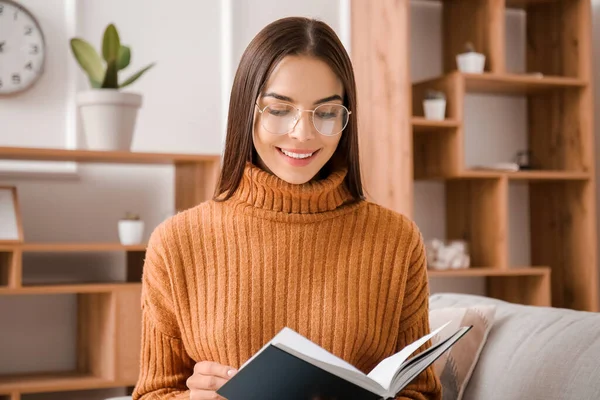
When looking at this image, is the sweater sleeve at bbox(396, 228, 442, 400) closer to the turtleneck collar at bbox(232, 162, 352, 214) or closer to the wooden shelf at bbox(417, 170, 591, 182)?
the turtleneck collar at bbox(232, 162, 352, 214)

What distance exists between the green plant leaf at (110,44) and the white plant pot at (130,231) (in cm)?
57

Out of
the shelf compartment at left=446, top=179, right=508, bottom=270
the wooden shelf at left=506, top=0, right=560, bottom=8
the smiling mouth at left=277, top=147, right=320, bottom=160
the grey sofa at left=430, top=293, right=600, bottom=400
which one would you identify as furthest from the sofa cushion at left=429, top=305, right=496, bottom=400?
the wooden shelf at left=506, top=0, right=560, bottom=8

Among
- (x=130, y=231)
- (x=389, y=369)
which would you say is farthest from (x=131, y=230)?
(x=389, y=369)

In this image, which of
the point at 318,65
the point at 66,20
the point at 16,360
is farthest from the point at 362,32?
the point at 318,65

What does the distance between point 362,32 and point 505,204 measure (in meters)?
0.94

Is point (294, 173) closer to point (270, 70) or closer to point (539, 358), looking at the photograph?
point (270, 70)

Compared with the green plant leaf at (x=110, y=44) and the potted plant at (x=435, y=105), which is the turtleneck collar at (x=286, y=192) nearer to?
the green plant leaf at (x=110, y=44)

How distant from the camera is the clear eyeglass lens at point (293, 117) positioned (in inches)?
47.5

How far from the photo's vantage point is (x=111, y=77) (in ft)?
9.39

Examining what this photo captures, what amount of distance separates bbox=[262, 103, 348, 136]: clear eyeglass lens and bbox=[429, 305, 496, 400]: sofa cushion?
597mm

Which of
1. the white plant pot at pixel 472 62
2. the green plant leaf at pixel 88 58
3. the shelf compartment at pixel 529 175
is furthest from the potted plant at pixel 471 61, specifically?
the green plant leaf at pixel 88 58

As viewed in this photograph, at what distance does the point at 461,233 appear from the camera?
364 centimetres

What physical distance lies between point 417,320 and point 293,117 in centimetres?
39

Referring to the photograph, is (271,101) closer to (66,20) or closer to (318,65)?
(318,65)
